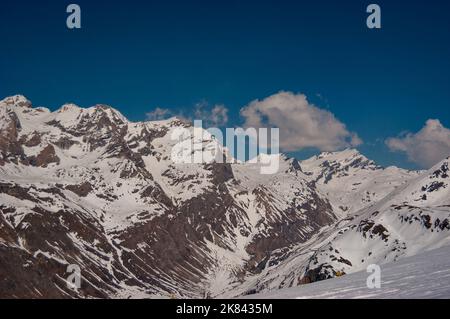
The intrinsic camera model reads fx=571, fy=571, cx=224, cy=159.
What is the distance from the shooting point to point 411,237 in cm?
19925
